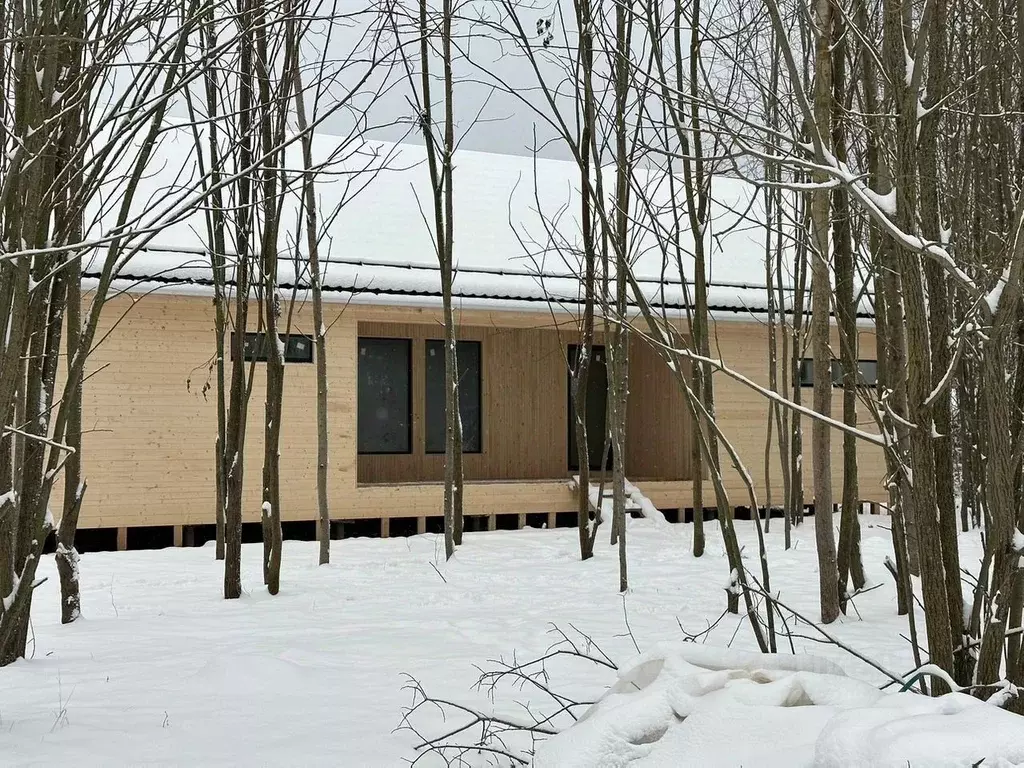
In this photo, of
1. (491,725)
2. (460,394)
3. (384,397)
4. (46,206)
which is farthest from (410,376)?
(491,725)

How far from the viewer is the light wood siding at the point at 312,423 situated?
10312mm

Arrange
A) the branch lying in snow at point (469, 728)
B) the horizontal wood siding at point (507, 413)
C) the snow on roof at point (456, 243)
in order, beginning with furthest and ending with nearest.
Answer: the horizontal wood siding at point (507, 413), the snow on roof at point (456, 243), the branch lying in snow at point (469, 728)

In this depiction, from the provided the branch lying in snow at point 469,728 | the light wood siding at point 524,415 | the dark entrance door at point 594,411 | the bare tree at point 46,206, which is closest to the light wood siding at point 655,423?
the light wood siding at point 524,415

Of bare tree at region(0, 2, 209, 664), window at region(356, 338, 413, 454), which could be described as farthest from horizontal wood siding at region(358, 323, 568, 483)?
bare tree at region(0, 2, 209, 664)

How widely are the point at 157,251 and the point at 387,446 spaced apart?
4.22 metres

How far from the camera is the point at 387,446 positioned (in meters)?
13.2

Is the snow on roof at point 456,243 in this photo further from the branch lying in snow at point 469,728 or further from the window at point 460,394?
the branch lying in snow at point 469,728

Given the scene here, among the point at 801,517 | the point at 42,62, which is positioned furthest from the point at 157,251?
the point at 801,517

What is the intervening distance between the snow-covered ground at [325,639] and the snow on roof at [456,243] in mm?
2773

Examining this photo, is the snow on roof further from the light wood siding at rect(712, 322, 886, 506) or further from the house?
the light wood siding at rect(712, 322, 886, 506)

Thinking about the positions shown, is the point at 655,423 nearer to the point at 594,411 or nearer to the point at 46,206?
the point at 594,411

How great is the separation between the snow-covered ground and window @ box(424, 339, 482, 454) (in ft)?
12.1

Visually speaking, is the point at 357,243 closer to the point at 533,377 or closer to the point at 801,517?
the point at 533,377

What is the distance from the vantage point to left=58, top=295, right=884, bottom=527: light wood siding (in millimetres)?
10312
